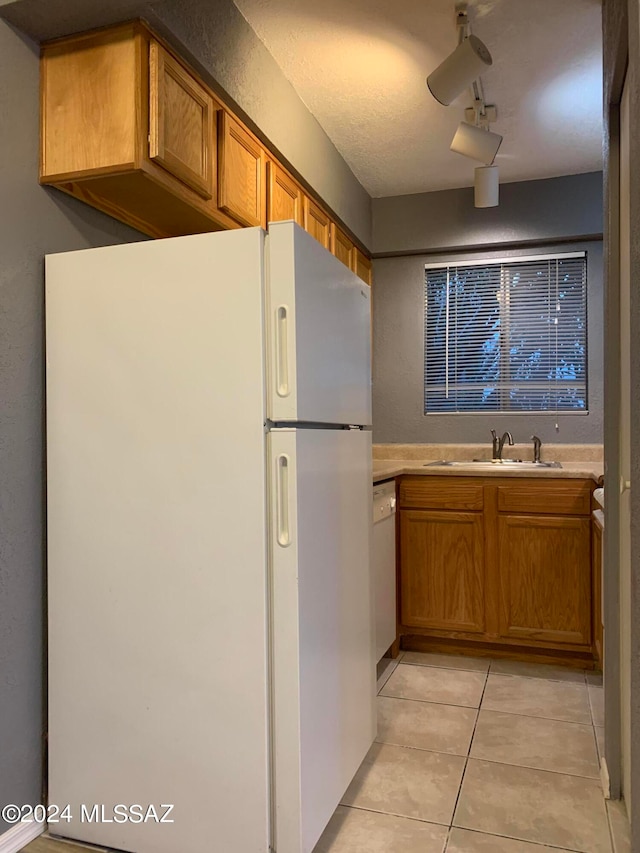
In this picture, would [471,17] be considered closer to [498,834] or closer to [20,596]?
[20,596]

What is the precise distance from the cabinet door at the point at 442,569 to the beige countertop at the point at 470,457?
0.22 metres

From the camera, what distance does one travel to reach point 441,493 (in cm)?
317

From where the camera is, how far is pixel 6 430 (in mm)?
1632

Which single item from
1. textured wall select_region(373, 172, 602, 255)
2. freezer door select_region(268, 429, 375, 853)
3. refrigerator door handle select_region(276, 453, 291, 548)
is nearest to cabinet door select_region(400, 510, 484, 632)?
freezer door select_region(268, 429, 375, 853)

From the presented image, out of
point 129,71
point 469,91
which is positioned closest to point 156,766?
point 129,71

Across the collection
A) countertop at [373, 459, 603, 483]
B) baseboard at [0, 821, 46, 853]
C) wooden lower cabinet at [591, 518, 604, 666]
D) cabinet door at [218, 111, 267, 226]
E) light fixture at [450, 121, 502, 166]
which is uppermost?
light fixture at [450, 121, 502, 166]

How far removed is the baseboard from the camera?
1.56m

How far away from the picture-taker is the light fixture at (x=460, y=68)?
206 centimetres

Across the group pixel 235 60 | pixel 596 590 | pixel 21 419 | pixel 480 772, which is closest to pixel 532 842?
pixel 480 772

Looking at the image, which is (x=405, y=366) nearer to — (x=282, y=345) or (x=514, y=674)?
(x=514, y=674)

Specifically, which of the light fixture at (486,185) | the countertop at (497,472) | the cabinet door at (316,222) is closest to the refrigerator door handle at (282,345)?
the countertop at (497,472)

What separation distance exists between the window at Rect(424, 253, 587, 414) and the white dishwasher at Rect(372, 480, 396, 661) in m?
1.10

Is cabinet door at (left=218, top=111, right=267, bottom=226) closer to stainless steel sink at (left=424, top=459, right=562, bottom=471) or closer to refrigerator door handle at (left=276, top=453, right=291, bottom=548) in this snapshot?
refrigerator door handle at (left=276, top=453, right=291, bottom=548)

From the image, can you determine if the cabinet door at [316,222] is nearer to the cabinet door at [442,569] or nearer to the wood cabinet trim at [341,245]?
the wood cabinet trim at [341,245]
